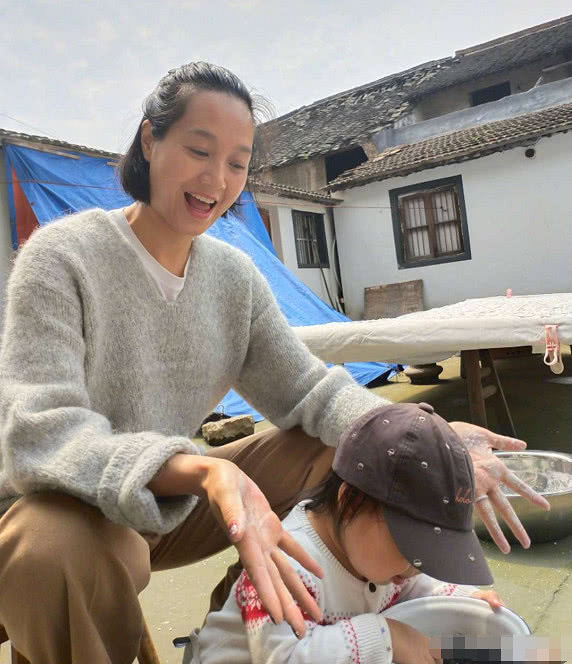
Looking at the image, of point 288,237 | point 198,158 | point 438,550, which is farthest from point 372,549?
point 288,237

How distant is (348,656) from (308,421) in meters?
0.45

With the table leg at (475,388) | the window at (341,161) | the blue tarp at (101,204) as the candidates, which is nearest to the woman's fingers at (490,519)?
the table leg at (475,388)

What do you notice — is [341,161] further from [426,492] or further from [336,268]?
[426,492]

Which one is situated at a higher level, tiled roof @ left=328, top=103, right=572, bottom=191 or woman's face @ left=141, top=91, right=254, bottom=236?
tiled roof @ left=328, top=103, right=572, bottom=191

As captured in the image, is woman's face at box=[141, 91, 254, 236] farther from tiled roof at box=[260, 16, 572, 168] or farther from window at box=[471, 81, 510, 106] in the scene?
window at box=[471, 81, 510, 106]

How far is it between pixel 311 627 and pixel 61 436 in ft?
1.64

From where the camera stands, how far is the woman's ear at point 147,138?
1.17 meters

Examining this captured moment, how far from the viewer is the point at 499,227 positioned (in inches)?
344

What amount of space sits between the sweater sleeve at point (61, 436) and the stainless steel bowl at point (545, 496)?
1.15 m

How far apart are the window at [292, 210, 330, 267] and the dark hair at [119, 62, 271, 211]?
26.7 feet

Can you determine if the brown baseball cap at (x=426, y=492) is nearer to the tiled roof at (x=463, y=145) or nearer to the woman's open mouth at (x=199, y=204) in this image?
the woman's open mouth at (x=199, y=204)

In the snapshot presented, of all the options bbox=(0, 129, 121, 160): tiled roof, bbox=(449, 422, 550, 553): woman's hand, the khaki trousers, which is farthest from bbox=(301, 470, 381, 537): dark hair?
bbox=(0, 129, 121, 160): tiled roof

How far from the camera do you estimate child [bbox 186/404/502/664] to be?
89 centimetres

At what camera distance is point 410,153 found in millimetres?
9781
